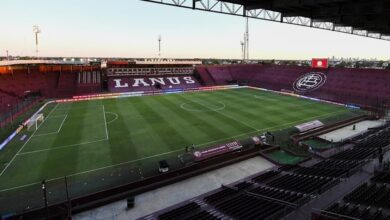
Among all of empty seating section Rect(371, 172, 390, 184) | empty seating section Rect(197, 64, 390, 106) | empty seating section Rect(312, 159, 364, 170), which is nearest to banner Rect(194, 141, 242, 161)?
empty seating section Rect(312, 159, 364, 170)

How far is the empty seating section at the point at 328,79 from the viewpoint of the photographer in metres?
47.7

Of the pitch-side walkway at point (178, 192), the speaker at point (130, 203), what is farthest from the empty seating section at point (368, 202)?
the speaker at point (130, 203)

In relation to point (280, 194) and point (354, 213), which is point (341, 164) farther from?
point (354, 213)

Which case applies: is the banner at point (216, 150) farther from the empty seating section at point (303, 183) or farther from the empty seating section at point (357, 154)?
the empty seating section at point (357, 154)

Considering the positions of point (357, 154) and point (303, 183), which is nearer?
point (303, 183)

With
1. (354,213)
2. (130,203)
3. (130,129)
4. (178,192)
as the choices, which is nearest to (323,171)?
(354,213)

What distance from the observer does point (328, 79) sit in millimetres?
57250

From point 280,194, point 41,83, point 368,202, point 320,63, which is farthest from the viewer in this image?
point 320,63

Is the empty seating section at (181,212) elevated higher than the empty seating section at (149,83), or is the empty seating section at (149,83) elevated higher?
the empty seating section at (149,83)

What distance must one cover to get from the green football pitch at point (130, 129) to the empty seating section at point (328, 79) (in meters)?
7.22

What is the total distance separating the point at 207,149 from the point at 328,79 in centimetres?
4550

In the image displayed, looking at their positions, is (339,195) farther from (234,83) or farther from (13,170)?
(234,83)

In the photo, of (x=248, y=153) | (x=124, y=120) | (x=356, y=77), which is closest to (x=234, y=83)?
(x=356, y=77)

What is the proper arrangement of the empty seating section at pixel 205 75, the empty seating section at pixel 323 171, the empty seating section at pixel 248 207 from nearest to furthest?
the empty seating section at pixel 248 207 < the empty seating section at pixel 323 171 < the empty seating section at pixel 205 75
